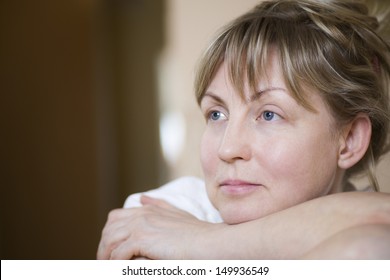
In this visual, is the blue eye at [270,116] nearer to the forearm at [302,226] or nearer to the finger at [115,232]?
the forearm at [302,226]

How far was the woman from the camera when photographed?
3.00 feet

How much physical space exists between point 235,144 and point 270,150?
0.22 feet

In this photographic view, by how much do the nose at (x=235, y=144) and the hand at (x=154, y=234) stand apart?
0.46 feet

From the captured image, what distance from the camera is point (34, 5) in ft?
8.14

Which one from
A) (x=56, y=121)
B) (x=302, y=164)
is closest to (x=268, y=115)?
(x=302, y=164)

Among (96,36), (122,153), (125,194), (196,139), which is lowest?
(196,139)

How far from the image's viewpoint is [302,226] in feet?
2.55

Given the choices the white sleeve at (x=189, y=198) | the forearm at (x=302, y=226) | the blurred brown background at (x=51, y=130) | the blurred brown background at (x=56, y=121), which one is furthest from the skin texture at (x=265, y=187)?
the blurred brown background at (x=51, y=130)

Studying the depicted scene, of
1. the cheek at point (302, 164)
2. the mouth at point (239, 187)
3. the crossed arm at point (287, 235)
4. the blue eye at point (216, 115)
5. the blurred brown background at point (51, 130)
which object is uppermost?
the blurred brown background at point (51, 130)

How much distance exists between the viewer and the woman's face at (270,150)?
92 cm

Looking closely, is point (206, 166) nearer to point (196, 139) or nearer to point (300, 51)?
point (300, 51)

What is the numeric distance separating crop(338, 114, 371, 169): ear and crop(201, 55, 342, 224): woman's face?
0.04 metres

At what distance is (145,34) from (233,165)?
7.47 ft
